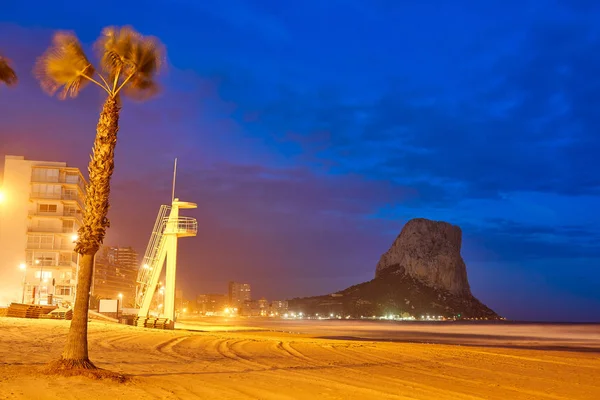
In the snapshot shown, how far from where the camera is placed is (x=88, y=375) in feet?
38.3

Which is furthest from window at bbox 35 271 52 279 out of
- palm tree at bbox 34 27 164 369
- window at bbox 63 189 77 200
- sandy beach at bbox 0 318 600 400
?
palm tree at bbox 34 27 164 369

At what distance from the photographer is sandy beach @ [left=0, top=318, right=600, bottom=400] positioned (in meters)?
11.2

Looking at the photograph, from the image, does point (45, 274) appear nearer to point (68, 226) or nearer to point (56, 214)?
point (68, 226)

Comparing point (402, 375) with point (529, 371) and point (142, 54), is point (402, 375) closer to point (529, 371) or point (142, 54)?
point (529, 371)

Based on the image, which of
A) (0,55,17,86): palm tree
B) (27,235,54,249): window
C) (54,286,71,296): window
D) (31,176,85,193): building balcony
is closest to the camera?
(0,55,17,86): palm tree

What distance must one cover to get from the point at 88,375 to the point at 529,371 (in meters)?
15.8

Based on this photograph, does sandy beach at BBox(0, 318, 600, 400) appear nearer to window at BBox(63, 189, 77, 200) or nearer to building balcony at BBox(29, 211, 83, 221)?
building balcony at BBox(29, 211, 83, 221)

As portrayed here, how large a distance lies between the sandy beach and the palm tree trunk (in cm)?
95

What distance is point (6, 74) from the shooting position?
1700cm

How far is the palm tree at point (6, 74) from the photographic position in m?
16.8

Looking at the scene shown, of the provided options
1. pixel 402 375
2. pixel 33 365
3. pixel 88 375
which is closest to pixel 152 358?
pixel 33 365

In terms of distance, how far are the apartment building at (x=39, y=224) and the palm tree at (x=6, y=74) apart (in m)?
52.0

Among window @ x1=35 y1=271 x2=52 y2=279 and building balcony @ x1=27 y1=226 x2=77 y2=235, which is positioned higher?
building balcony @ x1=27 y1=226 x2=77 y2=235

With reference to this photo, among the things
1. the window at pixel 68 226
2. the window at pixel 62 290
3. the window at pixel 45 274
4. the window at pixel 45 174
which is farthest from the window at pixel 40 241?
the window at pixel 45 174
